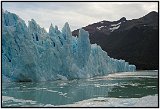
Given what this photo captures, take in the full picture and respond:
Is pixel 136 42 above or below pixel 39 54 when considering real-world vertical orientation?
above

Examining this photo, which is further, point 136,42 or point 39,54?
point 136,42

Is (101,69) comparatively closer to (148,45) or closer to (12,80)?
(12,80)

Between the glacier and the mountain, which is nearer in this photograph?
the glacier

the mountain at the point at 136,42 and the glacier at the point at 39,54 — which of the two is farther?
the mountain at the point at 136,42

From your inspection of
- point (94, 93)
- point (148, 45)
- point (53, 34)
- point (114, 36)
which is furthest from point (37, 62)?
point (114, 36)
